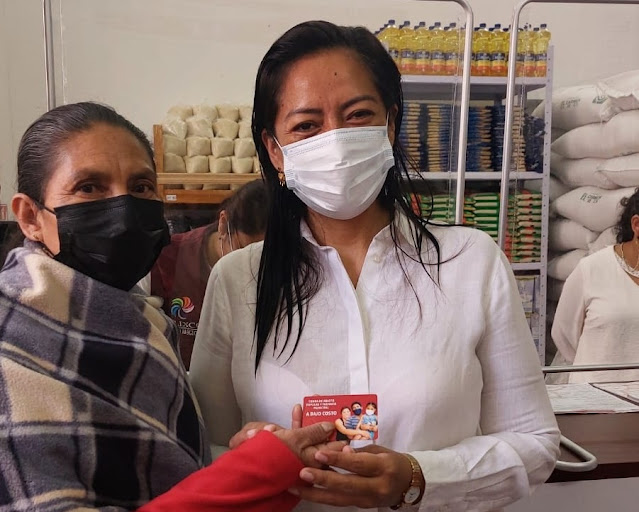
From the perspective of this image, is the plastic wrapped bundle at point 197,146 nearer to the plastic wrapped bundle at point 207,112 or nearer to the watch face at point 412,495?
the plastic wrapped bundle at point 207,112

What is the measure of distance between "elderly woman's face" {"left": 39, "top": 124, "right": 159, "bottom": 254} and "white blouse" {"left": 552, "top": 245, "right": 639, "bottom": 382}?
1830mm

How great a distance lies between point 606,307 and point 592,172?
2.00 ft

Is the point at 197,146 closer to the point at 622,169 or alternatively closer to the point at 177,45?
the point at 177,45

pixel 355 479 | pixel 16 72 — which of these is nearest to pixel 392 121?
pixel 355 479

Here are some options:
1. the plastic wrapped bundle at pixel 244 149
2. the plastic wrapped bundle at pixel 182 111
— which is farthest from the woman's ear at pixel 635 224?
the plastic wrapped bundle at pixel 182 111

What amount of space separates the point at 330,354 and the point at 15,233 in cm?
69

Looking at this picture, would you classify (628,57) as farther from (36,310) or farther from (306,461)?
(36,310)

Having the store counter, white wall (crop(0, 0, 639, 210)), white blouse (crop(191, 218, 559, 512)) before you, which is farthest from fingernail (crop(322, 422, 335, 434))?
white wall (crop(0, 0, 639, 210))

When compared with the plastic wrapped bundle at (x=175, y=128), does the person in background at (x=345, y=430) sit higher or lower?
lower

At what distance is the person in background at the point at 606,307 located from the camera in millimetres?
2229

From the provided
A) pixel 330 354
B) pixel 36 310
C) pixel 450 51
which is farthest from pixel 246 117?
pixel 36 310

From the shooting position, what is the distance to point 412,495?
3.36 ft

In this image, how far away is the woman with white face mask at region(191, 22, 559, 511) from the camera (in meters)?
1.09

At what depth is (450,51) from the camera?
2402 millimetres
